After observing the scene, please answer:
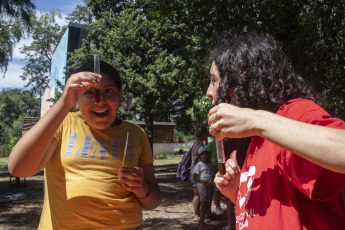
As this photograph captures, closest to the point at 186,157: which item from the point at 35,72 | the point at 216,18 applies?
the point at 216,18

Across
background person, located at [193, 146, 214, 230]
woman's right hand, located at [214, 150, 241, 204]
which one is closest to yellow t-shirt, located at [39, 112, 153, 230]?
woman's right hand, located at [214, 150, 241, 204]

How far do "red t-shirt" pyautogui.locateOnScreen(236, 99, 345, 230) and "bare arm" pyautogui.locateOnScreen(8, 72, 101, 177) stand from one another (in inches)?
33.7

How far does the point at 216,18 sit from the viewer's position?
688 cm

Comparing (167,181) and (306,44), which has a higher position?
(306,44)

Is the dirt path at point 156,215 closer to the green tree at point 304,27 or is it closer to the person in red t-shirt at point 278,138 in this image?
the green tree at point 304,27

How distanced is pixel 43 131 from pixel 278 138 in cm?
101

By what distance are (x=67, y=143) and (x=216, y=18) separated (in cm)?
584

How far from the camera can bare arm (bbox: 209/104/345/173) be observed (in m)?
0.84

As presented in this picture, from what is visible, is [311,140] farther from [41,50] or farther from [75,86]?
[41,50]

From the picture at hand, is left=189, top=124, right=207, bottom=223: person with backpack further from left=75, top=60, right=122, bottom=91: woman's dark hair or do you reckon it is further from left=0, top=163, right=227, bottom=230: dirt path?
left=75, top=60, right=122, bottom=91: woman's dark hair

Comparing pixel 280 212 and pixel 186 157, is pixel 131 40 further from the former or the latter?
pixel 280 212

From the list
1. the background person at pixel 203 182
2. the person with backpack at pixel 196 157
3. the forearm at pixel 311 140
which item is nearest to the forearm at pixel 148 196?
the forearm at pixel 311 140

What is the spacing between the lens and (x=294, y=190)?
3.34 ft

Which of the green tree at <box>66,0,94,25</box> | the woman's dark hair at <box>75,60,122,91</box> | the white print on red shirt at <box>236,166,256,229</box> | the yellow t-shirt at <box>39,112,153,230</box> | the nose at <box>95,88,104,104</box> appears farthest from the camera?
the green tree at <box>66,0,94,25</box>
